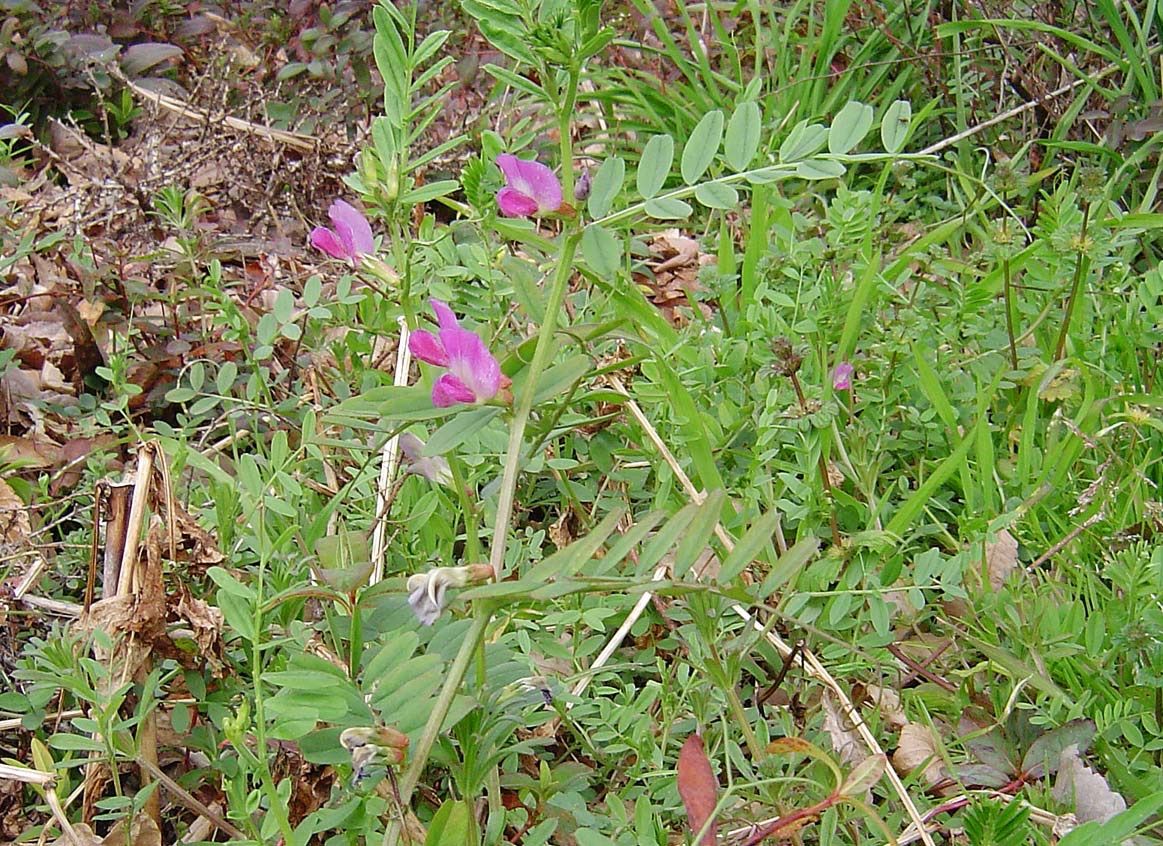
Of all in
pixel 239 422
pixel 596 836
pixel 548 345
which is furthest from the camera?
pixel 239 422

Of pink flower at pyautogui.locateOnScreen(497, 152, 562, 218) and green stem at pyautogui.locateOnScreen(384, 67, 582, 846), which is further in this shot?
pink flower at pyautogui.locateOnScreen(497, 152, 562, 218)

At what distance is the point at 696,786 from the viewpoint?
1.08 metres

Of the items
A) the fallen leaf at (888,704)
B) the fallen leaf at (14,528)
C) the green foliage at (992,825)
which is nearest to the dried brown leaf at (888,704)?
the fallen leaf at (888,704)

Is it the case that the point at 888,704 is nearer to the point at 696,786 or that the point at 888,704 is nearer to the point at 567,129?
the point at 696,786

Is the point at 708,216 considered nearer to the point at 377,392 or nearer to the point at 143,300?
the point at 143,300

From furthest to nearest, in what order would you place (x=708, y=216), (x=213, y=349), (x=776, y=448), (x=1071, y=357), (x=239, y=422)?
1. (x=708, y=216)
2. (x=213, y=349)
3. (x=239, y=422)
4. (x=1071, y=357)
5. (x=776, y=448)

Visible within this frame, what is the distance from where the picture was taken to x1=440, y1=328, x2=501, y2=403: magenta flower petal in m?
0.95

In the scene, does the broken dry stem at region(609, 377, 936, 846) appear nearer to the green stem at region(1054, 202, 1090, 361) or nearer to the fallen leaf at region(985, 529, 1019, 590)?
the fallen leaf at region(985, 529, 1019, 590)

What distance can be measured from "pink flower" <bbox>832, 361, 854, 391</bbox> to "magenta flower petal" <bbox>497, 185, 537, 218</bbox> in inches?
36.5

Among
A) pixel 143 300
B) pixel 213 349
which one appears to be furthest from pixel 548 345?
pixel 143 300

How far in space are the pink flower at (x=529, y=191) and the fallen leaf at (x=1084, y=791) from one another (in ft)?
2.75

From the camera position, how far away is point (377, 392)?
1.01 metres

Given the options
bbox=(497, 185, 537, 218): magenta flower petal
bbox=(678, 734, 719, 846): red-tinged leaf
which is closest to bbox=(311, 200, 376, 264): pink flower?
bbox=(497, 185, 537, 218): magenta flower petal

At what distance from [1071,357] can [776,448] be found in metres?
0.56
